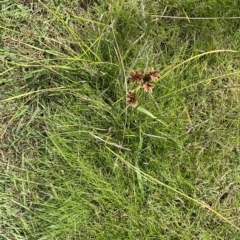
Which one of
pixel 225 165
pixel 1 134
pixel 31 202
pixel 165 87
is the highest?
pixel 165 87

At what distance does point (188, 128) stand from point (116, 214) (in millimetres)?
382

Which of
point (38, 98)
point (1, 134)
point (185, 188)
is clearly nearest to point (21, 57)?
point (38, 98)

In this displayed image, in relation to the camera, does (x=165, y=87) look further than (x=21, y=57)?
No

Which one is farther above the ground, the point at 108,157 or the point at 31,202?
the point at 108,157

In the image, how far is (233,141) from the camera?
1.56 metres

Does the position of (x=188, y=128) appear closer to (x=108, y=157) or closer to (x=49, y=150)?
(x=108, y=157)

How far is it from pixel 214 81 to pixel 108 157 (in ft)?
1.51

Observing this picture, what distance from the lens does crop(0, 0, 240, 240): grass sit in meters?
1.53

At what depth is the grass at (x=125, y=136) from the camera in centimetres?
153

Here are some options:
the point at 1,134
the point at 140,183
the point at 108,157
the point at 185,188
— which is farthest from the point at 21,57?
the point at 185,188

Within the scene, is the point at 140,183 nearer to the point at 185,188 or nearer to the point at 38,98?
the point at 185,188

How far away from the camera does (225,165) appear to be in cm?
155

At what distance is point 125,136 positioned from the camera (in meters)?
1.53

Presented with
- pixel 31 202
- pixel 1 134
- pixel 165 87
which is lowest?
pixel 31 202
